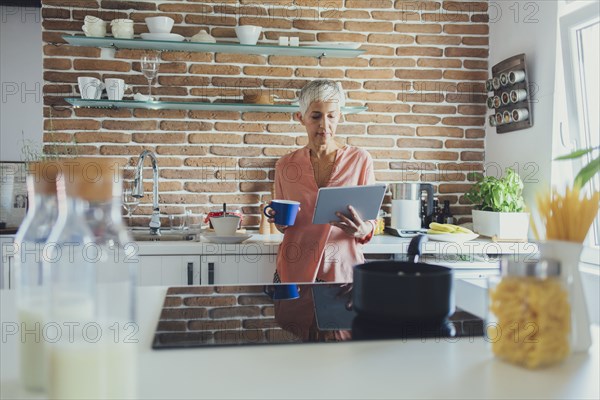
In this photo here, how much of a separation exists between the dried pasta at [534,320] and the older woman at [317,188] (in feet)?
4.90

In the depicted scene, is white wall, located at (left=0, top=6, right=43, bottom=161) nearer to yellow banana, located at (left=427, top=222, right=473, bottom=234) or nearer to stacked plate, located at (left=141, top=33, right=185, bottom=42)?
stacked plate, located at (left=141, top=33, right=185, bottom=42)

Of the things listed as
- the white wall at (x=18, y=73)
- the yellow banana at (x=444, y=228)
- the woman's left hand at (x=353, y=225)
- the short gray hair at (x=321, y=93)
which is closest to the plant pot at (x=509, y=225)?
the yellow banana at (x=444, y=228)

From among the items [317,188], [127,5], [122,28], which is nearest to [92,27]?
[122,28]

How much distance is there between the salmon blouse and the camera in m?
2.49

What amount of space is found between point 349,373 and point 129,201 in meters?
2.85

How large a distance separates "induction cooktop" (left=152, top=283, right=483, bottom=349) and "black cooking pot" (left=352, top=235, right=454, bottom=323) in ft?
0.12

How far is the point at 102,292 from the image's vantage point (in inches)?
25.2

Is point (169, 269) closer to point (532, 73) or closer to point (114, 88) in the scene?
point (114, 88)

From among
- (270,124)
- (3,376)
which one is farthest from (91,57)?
(3,376)

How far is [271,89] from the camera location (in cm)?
363

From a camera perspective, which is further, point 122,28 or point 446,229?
point 122,28

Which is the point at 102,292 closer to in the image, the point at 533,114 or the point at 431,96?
the point at 533,114

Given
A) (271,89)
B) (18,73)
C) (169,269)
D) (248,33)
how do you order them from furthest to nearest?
(18,73) < (271,89) < (248,33) < (169,269)

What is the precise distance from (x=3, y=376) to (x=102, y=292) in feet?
1.04
